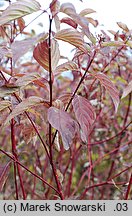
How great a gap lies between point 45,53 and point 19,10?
0.30 ft

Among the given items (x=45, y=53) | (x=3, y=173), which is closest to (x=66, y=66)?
(x=45, y=53)

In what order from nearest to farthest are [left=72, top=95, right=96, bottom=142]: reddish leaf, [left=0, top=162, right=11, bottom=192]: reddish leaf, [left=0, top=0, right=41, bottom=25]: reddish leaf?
[left=0, top=0, right=41, bottom=25]: reddish leaf → [left=72, top=95, right=96, bottom=142]: reddish leaf → [left=0, top=162, right=11, bottom=192]: reddish leaf

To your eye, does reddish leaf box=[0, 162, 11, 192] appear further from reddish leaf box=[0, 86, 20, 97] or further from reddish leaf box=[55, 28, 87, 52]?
reddish leaf box=[55, 28, 87, 52]

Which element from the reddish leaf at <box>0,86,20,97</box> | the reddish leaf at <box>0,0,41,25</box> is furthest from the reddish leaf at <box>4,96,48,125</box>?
the reddish leaf at <box>0,0,41,25</box>

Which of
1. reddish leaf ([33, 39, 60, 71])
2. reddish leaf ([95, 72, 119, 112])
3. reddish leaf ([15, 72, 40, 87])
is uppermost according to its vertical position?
reddish leaf ([33, 39, 60, 71])

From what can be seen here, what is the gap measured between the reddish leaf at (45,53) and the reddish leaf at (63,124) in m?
0.08

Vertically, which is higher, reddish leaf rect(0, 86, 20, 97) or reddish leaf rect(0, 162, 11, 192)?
reddish leaf rect(0, 86, 20, 97)

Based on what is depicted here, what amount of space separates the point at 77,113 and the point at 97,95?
2.54ft

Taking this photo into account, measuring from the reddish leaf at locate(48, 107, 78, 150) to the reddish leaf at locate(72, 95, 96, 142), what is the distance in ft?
0.08

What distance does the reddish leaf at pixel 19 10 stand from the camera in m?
0.57

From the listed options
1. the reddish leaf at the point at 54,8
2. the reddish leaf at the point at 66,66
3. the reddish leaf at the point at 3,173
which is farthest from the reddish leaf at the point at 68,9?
the reddish leaf at the point at 3,173

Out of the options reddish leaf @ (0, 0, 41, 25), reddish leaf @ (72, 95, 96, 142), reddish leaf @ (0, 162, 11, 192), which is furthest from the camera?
reddish leaf @ (0, 162, 11, 192)

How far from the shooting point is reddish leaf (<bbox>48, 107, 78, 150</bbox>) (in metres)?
0.61

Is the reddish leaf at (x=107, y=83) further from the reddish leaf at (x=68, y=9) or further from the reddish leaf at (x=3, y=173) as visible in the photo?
the reddish leaf at (x=3, y=173)
